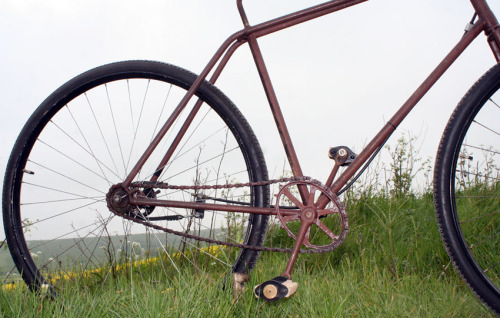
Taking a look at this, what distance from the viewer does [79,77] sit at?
8.79ft

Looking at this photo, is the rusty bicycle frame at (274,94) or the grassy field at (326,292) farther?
the rusty bicycle frame at (274,94)

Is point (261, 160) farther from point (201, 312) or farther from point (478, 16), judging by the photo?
point (478, 16)

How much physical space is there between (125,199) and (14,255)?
877 mm

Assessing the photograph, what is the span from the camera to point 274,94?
2.44m

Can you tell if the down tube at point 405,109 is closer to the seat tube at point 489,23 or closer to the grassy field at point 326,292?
the seat tube at point 489,23

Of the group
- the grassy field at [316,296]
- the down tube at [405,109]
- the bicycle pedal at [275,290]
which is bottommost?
the grassy field at [316,296]

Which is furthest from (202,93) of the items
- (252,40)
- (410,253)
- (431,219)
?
(431,219)

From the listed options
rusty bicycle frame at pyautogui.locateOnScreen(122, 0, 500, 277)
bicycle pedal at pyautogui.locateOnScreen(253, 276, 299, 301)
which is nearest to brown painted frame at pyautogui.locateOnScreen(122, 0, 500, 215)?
rusty bicycle frame at pyautogui.locateOnScreen(122, 0, 500, 277)

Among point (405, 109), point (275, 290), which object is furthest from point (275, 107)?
point (275, 290)

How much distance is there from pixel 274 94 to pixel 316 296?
1043 mm

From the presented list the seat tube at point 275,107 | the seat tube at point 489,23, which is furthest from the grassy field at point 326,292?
the seat tube at point 489,23

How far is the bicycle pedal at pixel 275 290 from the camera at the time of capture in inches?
80.8

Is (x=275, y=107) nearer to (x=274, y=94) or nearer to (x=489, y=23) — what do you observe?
(x=274, y=94)

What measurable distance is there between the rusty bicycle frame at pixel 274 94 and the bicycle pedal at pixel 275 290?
0.33 meters
